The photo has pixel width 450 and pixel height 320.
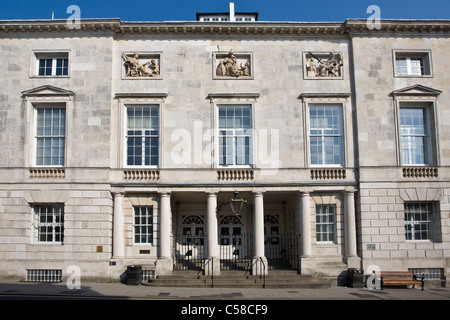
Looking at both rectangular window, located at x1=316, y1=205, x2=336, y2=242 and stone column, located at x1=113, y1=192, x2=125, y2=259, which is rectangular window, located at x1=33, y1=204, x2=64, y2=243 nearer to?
stone column, located at x1=113, y1=192, x2=125, y2=259

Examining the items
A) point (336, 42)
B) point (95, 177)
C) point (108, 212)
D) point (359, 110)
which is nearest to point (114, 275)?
point (108, 212)

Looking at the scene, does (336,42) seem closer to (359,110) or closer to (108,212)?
(359,110)

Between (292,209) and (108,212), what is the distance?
9155mm

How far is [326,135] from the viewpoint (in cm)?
2364

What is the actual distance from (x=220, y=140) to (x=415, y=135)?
31.0ft

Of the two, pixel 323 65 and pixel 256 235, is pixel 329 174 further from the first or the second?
pixel 323 65

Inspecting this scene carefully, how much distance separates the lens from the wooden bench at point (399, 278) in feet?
69.2

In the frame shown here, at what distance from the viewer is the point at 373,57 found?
78.4 ft

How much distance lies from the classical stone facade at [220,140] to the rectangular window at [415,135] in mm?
69

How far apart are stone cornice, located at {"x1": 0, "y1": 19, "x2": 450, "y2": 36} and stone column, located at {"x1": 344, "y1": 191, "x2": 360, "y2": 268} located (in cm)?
813

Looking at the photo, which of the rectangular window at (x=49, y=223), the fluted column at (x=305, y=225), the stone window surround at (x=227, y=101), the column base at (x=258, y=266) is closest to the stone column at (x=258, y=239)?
the column base at (x=258, y=266)

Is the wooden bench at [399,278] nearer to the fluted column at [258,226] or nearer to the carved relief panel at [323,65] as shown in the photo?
the fluted column at [258,226]

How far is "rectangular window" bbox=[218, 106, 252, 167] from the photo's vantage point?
23609mm
